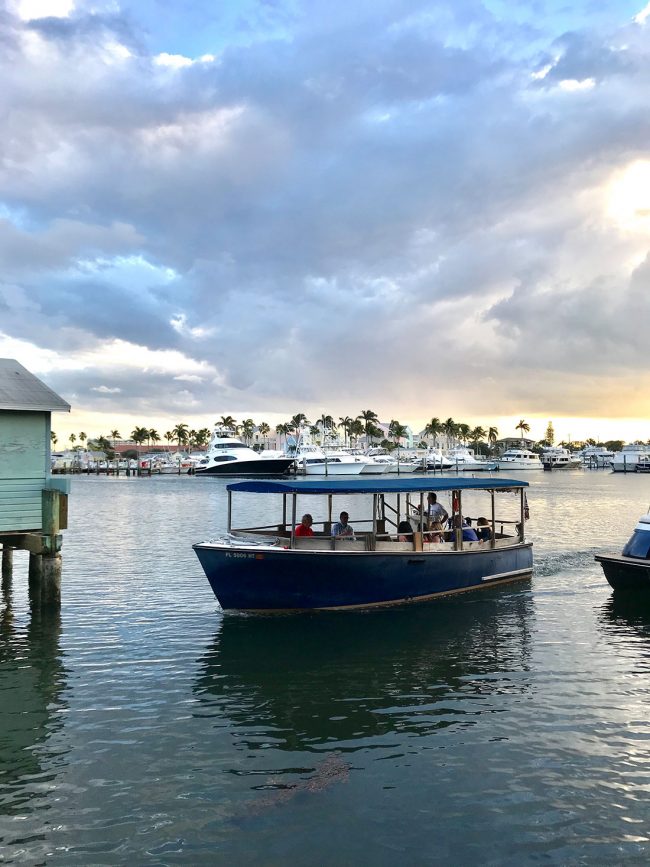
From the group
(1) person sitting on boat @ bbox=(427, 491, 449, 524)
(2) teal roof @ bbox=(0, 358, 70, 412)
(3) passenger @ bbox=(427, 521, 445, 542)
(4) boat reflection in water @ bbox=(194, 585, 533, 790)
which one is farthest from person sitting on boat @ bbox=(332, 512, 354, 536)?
(2) teal roof @ bbox=(0, 358, 70, 412)

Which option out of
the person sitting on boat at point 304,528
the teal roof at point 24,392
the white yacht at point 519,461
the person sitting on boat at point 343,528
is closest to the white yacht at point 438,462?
the white yacht at point 519,461

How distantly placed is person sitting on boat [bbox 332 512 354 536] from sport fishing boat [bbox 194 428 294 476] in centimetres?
10120

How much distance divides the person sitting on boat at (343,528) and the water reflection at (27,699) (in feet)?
26.6

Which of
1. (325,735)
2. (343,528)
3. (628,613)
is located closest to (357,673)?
(325,735)

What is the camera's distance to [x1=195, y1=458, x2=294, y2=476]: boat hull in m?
123

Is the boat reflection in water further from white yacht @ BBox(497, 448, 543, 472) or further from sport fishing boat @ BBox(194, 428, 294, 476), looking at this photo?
white yacht @ BBox(497, 448, 543, 472)

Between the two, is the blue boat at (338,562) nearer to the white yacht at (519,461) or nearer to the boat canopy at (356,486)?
the boat canopy at (356,486)

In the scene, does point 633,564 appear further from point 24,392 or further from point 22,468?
point 24,392

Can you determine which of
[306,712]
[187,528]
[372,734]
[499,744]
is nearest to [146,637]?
[306,712]

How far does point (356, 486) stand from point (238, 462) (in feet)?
354

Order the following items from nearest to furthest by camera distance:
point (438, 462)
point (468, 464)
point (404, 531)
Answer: point (404, 531) → point (438, 462) → point (468, 464)

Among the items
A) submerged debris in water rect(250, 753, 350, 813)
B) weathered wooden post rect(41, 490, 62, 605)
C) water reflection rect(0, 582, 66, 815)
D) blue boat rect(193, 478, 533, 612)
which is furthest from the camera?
weathered wooden post rect(41, 490, 62, 605)

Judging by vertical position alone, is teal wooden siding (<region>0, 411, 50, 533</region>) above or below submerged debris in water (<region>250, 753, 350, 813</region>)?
above

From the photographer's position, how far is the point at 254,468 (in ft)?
413
